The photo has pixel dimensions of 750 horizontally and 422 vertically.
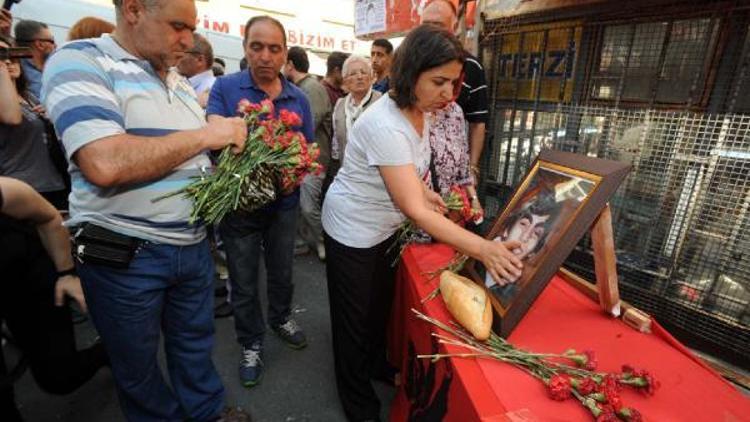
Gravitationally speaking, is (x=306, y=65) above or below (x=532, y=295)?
above

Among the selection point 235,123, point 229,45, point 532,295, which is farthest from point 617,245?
point 229,45

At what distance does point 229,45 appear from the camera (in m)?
8.97

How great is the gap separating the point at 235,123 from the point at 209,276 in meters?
0.78

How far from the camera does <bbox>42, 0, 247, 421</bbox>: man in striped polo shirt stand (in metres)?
1.14

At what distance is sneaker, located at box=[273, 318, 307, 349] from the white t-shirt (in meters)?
1.27

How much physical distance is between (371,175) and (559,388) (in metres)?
1.03

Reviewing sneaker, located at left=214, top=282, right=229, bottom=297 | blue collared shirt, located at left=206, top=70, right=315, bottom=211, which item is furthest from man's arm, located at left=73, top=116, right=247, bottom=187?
sneaker, located at left=214, top=282, right=229, bottom=297

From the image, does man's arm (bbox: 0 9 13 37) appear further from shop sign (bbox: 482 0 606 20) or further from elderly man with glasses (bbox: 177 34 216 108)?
shop sign (bbox: 482 0 606 20)

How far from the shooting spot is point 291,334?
9.07ft

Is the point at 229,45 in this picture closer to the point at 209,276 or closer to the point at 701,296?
the point at 209,276

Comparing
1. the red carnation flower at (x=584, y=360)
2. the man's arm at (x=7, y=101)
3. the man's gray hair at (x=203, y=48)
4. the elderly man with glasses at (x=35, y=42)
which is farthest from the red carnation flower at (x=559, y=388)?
the elderly man with glasses at (x=35, y=42)

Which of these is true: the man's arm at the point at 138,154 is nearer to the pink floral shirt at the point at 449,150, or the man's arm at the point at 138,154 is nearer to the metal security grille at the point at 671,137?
the pink floral shirt at the point at 449,150

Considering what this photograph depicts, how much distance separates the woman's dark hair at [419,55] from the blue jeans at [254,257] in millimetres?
1187

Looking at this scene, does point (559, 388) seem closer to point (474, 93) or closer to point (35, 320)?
point (35, 320)
